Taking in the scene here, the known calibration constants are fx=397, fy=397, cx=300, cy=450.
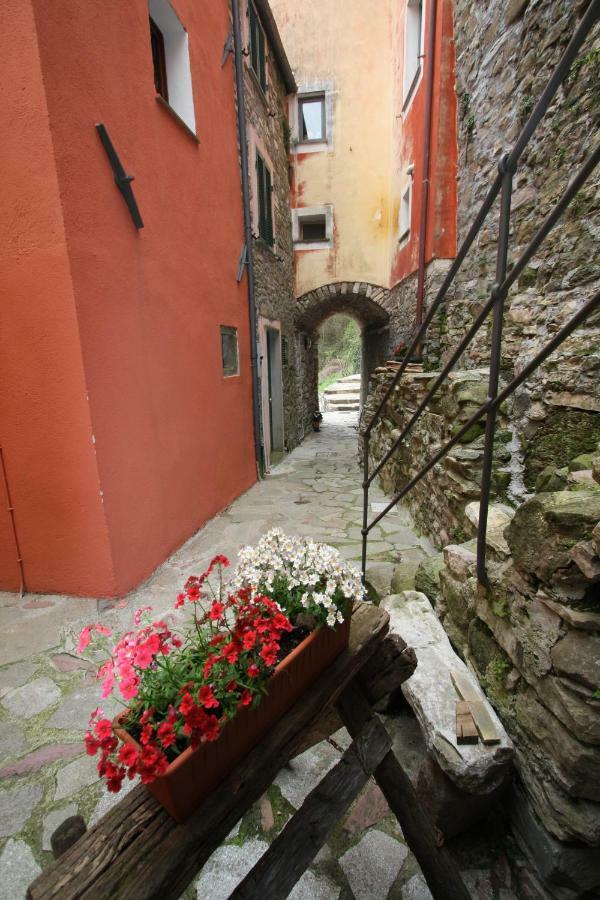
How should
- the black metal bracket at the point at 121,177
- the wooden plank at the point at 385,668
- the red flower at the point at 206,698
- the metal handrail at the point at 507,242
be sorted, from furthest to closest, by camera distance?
the black metal bracket at the point at 121,177 → the wooden plank at the point at 385,668 → the metal handrail at the point at 507,242 → the red flower at the point at 206,698

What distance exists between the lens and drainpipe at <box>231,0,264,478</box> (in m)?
4.83

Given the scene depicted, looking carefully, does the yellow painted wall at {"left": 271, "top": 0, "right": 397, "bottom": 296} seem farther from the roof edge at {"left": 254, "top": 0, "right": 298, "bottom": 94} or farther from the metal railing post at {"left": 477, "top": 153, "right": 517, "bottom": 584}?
the metal railing post at {"left": 477, "top": 153, "right": 517, "bottom": 584}

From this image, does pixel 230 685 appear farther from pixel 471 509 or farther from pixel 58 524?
pixel 58 524

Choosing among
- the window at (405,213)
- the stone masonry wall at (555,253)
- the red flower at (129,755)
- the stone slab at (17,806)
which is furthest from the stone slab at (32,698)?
the window at (405,213)

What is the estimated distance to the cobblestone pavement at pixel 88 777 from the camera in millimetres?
1406

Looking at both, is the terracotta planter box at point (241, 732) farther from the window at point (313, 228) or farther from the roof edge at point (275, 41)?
the window at point (313, 228)

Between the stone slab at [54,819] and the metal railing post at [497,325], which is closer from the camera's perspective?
the metal railing post at [497,325]

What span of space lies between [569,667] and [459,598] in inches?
30.5

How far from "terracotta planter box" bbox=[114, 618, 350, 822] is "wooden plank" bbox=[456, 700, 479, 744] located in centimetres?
62

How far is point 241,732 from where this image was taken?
91cm

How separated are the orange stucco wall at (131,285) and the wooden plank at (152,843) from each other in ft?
6.96

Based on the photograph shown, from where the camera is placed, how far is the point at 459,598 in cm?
192

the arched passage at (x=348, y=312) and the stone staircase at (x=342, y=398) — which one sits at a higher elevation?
the arched passage at (x=348, y=312)

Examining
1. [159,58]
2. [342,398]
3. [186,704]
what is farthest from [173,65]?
[342,398]
